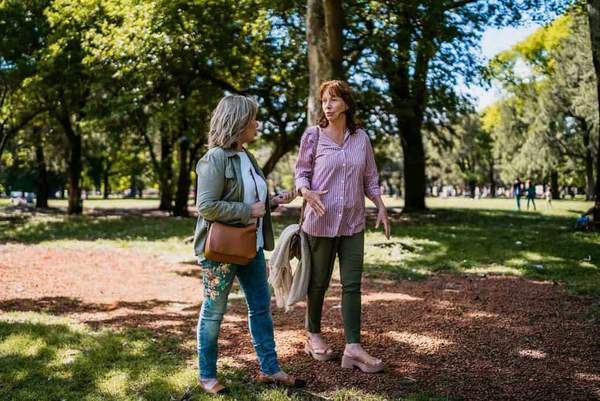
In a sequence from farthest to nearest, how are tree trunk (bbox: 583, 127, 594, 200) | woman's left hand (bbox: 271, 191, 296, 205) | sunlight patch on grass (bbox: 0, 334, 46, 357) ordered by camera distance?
1. tree trunk (bbox: 583, 127, 594, 200)
2. sunlight patch on grass (bbox: 0, 334, 46, 357)
3. woman's left hand (bbox: 271, 191, 296, 205)

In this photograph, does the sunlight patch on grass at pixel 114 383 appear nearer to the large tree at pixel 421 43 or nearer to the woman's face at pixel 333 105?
the woman's face at pixel 333 105

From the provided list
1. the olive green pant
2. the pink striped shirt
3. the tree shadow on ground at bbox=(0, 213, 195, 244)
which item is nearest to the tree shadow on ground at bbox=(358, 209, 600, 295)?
the olive green pant

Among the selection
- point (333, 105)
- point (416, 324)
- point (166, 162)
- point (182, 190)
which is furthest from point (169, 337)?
point (166, 162)

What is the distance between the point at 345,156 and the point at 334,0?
5.20 meters

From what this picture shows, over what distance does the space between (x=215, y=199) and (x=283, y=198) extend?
659 millimetres

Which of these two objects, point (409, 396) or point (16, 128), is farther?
point (16, 128)

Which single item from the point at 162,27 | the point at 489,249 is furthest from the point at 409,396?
the point at 162,27

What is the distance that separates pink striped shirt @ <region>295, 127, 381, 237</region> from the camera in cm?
428

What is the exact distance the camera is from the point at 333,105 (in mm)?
4332

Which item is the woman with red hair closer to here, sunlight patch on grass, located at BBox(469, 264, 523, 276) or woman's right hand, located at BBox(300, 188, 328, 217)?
woman's right hand, located at BBox(300, 188, 328, 217)

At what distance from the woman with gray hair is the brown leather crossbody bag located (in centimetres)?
7

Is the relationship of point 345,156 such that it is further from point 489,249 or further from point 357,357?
point 489,249

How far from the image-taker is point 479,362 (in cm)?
439

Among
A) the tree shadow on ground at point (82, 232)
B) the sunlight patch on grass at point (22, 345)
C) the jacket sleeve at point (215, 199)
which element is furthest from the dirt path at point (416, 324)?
the tree shadow on ground at point (82, 232)
